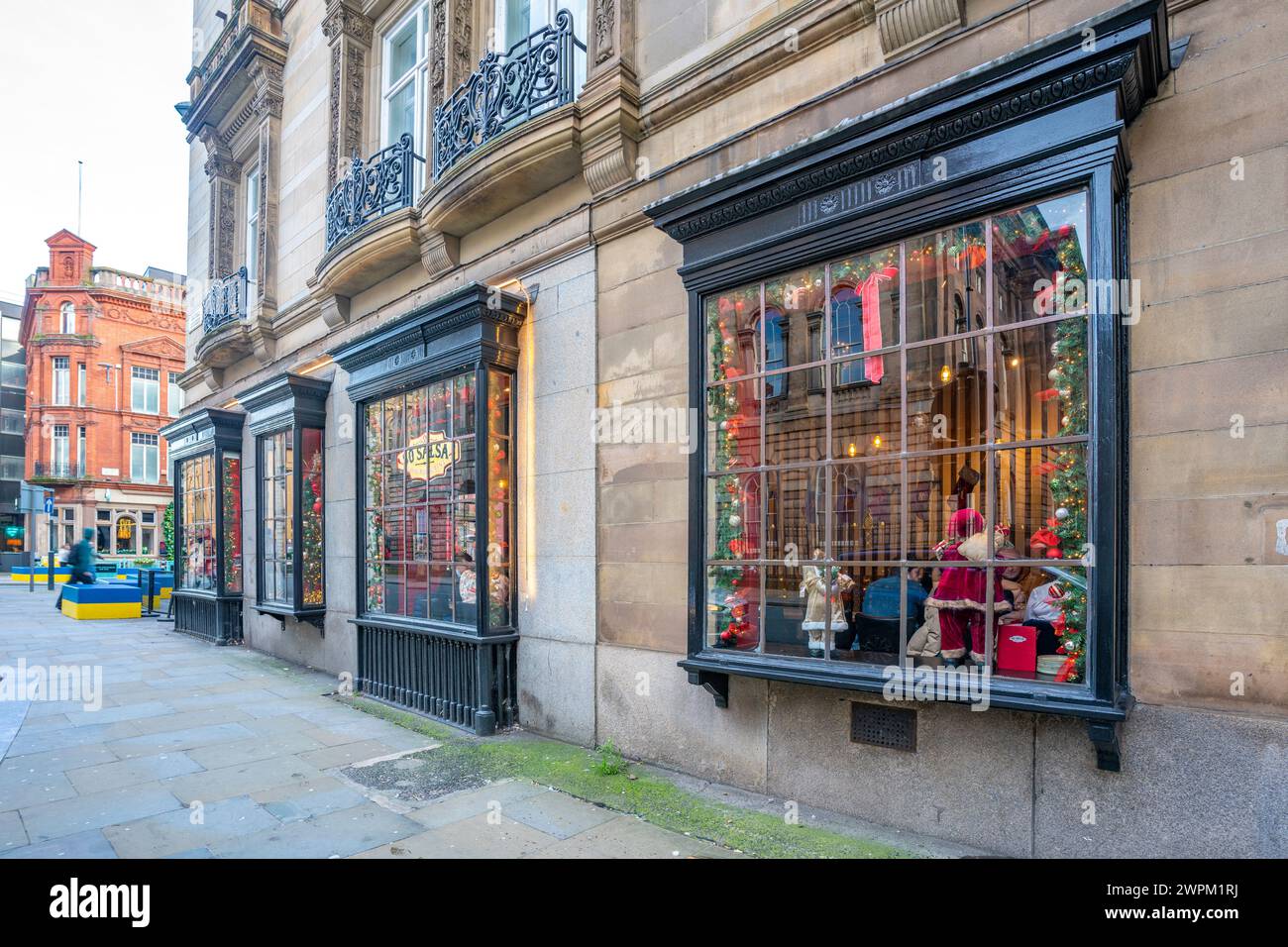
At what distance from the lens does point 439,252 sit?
8.80 metres

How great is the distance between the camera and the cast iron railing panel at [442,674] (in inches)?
291

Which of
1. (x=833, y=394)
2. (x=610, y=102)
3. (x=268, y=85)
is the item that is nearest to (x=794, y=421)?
(x=833, y=394)

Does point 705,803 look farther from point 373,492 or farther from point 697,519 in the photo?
point 373,492

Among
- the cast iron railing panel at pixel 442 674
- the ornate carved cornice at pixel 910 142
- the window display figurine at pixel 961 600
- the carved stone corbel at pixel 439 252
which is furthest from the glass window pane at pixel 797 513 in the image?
the carved stone corbel at pixel 439 252

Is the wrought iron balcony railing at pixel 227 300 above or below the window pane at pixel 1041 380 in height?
above

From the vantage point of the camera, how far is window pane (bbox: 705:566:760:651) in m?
5.82

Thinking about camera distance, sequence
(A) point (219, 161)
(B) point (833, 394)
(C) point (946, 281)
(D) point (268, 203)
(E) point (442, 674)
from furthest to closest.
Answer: (A) point (219, 161)
(D) point (268, 203)
(E) point (442, 674)
(B) point (833, 394)
(C) point (946, 281)

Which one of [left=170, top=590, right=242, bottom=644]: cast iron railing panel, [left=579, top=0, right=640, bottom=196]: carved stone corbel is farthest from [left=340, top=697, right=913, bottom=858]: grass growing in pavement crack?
[left=170, top=590, right=242, bottom=644]: cast iron railing panel

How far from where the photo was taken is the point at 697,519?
5770 mm

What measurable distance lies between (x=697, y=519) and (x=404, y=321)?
4625 mm

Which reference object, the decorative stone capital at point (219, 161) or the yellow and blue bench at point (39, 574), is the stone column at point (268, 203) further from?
the yellow and blue bench at point (39, 574)

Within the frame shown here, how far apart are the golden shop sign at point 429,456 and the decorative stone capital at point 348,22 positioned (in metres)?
6.57

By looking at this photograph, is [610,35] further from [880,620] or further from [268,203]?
[268,203]

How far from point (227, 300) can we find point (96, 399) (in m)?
35.2
